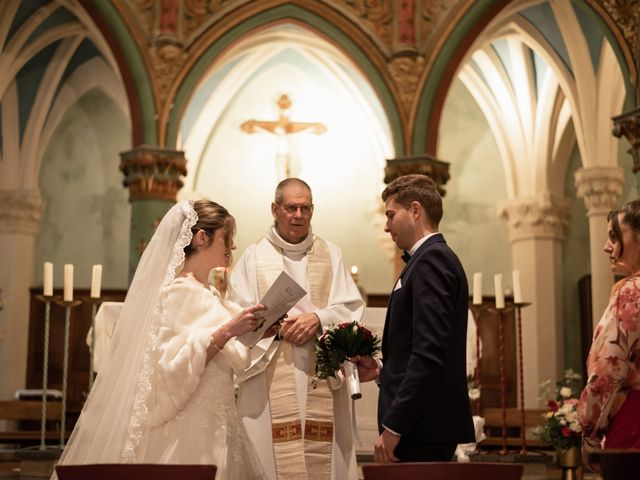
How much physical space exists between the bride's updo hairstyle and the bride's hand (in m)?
0.38

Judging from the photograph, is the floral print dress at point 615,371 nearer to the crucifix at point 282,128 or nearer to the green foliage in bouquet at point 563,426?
the green foliage in bouquet at point 563,426

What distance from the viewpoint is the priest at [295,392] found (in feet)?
16.5

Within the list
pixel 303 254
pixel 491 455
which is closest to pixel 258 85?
pixel 491 455

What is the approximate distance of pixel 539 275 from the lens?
49.1 ft

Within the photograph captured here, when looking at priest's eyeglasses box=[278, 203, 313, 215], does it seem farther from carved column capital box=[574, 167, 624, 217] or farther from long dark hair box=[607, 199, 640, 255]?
carved column capital box=[574, 167, 624, 217]

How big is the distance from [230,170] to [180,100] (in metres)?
4.49

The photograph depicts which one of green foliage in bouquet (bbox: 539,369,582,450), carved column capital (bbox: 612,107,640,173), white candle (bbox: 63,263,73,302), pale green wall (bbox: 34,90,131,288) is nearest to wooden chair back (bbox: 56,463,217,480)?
green foliage in bouquet (bbox: 539,369,582,450)

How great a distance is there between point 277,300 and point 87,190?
1288 cm

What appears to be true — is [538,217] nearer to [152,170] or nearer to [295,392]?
[152,170]

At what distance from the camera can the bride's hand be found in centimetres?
408

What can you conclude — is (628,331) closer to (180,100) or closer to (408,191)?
(408,191)

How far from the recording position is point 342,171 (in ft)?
53.2

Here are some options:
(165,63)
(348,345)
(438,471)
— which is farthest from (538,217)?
(438,471)

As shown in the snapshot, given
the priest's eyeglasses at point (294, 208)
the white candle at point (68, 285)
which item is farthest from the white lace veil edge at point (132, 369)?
the white candle at point (68, 285)
